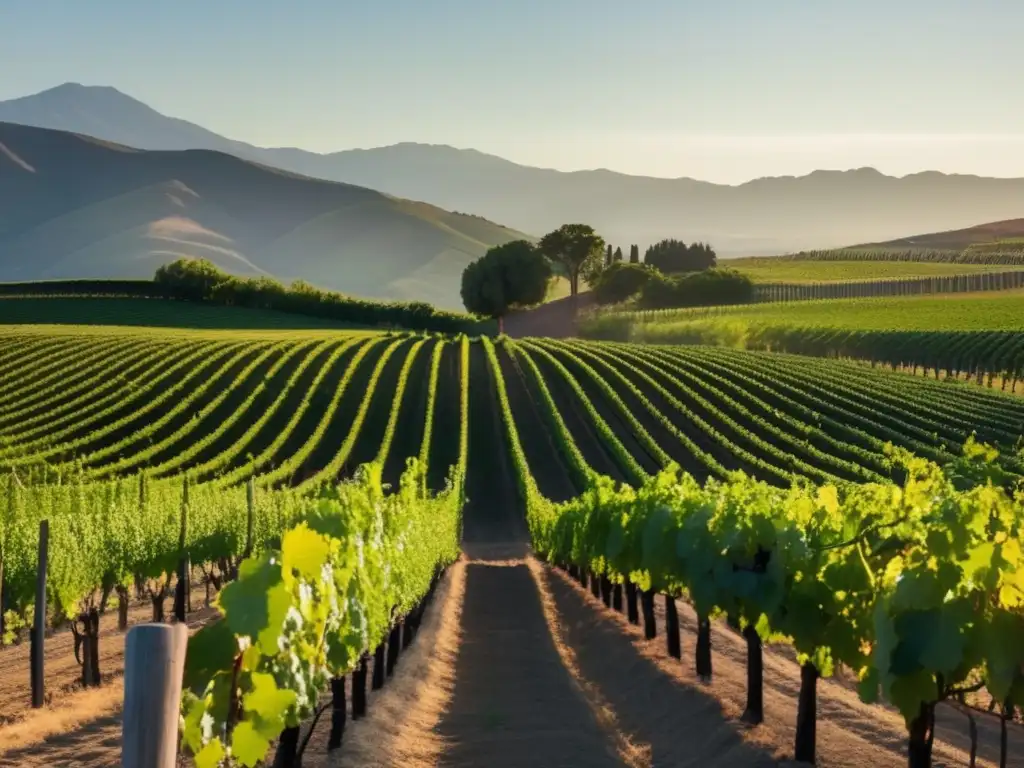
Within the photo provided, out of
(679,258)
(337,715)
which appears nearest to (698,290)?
(679,258)

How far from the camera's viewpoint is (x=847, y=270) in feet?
474

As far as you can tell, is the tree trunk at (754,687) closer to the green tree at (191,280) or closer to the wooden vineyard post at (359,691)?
the wooden vineyard post at (359,691)

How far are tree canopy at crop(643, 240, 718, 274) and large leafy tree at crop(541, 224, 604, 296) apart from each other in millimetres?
22831

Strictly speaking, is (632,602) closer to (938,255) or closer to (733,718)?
(733,718)

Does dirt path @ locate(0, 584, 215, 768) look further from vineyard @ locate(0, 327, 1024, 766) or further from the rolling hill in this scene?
the rolling hill

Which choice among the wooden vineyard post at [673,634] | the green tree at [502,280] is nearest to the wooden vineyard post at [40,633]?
the wooden vineyard post at [673,634]

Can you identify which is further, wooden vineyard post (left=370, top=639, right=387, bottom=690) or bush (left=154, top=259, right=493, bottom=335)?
bush (left=154, top=259, right=493, bottom=335)

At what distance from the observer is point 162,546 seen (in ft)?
68.4

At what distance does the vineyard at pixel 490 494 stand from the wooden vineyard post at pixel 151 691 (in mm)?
1400

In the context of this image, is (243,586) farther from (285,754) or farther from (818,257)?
(818,257)

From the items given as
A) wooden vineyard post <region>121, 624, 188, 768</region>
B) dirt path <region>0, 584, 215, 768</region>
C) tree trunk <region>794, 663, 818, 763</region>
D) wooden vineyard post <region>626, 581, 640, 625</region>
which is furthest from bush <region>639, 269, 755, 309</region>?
wooden vineyard post <region>121, 624, 188, 768</region>

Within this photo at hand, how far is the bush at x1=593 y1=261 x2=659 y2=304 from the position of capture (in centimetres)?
12281

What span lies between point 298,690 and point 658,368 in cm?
6036

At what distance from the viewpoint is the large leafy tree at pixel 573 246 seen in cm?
12344
